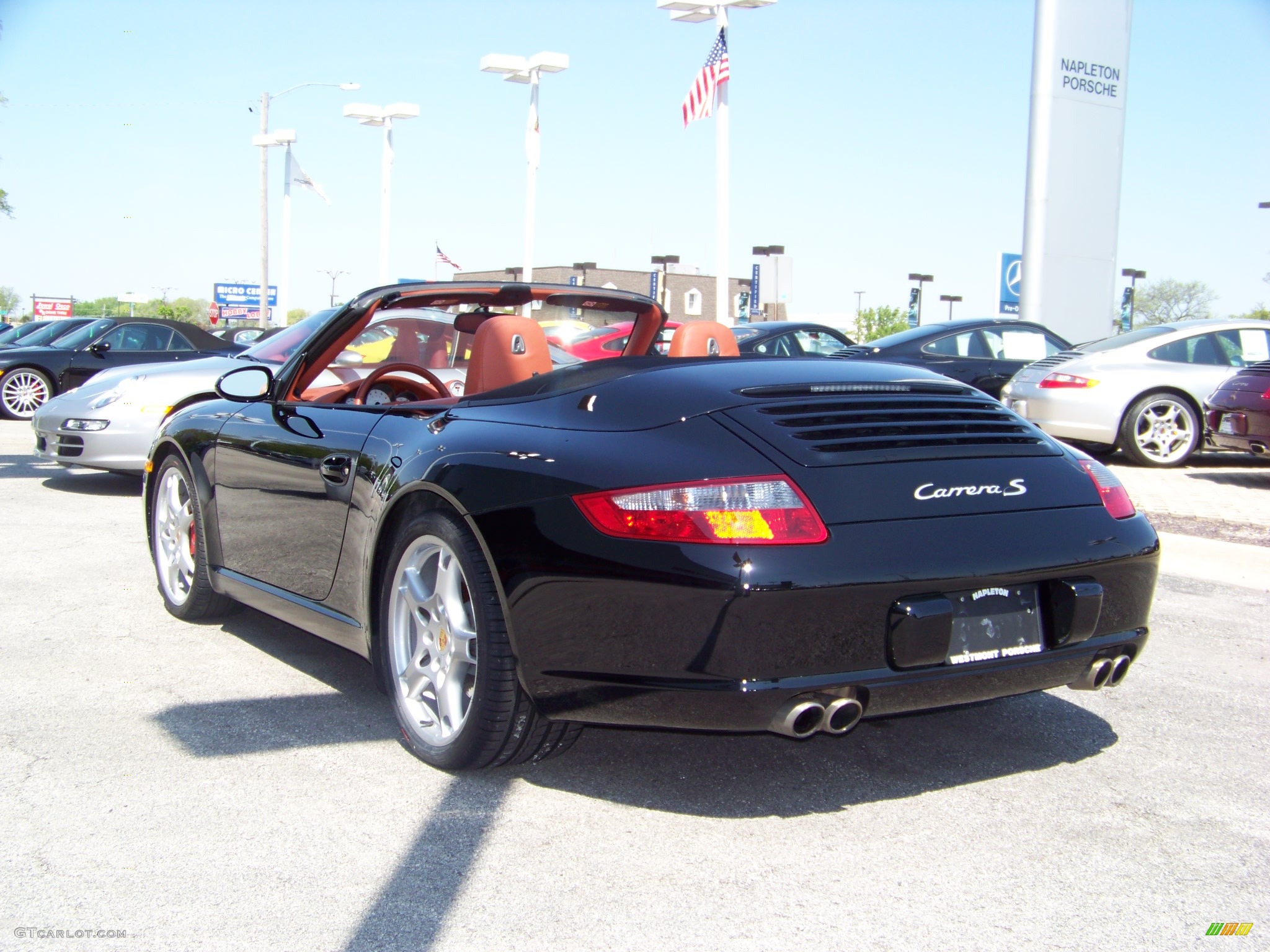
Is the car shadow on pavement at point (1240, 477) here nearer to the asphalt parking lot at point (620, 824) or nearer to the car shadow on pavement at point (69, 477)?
the asphalt parking lot at point (620, 824)

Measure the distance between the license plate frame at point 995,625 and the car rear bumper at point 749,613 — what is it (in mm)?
24

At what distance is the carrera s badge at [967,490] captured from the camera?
9.64ft

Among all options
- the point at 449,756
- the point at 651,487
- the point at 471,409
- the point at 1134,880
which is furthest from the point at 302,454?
the point at 1134,880

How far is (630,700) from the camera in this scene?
284 centimetres

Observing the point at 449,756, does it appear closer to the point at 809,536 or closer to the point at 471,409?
the point at 471,409

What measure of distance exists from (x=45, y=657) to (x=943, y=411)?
340 centimetres

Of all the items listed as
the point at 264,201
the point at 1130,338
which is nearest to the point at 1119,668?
the point at 1130,338

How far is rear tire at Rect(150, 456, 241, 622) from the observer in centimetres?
488

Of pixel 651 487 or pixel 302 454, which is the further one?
pixel 302 454

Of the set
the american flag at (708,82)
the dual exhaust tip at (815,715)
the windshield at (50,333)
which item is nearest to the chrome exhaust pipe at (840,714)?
the dual exhaust tip at (815,715)

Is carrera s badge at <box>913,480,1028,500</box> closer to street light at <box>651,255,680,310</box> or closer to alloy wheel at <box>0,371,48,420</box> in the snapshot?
alloy wheel at <box>0,371,48,420</box>

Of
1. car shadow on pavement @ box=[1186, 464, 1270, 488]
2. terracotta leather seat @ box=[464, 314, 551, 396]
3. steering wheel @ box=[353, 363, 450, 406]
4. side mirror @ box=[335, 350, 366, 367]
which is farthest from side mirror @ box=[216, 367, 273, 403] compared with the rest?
car shadow on pavement @ box=[1186, 464, 1270, 488]

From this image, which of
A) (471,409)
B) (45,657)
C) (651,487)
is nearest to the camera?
(651,487)

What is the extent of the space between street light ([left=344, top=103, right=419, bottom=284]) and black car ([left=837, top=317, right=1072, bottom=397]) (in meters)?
24.5
